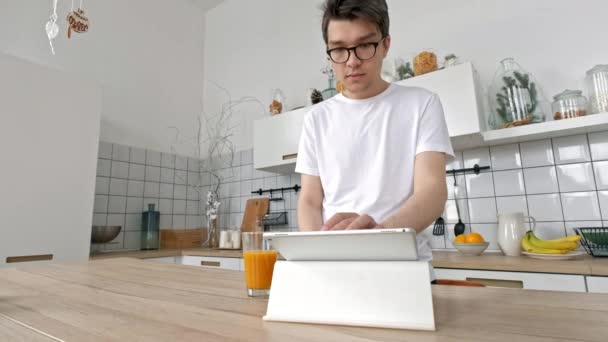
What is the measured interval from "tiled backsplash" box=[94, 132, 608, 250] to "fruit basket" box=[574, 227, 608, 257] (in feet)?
0.82

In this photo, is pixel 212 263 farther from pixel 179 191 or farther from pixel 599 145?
pixel 599 145

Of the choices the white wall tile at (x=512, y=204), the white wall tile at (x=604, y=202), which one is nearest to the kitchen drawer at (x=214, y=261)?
the white wall tile at (x=512, y=204)

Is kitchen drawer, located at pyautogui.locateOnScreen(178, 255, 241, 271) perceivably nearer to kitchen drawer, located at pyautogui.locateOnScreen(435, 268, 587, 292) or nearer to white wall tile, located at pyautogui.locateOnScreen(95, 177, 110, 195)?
white wall tile, located at pyautogui.locateOnScreen(95, 177, 110, 195)

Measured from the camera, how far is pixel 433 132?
33.0 inches

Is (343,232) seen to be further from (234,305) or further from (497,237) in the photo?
(497,237)

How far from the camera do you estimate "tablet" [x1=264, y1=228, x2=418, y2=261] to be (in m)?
0.43

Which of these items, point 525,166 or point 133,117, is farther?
point 133,117

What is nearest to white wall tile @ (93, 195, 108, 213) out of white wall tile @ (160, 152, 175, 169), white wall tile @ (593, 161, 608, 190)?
white wall tile @ (160, 152, 175, 169)

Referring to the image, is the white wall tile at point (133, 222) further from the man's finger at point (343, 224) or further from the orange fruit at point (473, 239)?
the man's finger at point (343, 224)

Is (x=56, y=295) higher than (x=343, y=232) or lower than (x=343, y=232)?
lower

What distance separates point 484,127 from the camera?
1826 millimetres

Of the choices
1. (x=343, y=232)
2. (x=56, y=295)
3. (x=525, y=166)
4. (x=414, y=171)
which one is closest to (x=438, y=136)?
(x=414, y=171)

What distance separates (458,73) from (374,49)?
1.12m

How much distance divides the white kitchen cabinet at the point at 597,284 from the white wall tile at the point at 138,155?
9.01 feet
